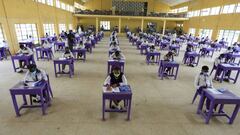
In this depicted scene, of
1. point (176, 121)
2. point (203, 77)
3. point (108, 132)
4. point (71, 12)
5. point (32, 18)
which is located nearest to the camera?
point (108, 132)

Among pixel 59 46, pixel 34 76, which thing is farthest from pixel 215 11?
pixel 34 76

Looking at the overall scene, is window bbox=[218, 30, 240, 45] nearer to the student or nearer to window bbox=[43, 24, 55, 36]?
the student

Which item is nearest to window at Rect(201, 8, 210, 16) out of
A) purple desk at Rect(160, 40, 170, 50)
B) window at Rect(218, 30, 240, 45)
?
window at Rect(218, 30, 240, 45)

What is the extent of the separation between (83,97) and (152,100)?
2.53 m

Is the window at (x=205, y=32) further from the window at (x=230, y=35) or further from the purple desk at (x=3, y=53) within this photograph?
the purple desk at (x=3, y=53)

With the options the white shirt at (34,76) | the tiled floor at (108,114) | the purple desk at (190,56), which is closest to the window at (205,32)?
the purple desk at (190,56)

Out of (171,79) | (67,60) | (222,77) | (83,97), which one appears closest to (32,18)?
(67,60)

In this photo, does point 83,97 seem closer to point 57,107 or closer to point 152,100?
point 57,107

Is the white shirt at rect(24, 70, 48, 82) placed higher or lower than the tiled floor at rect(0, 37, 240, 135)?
higher

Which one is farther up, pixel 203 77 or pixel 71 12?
pixel 71 12

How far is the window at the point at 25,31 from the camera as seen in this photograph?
43.4ft

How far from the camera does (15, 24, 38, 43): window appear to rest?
13214 mm

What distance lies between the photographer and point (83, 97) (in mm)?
5645

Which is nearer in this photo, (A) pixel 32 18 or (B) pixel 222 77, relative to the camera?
(B) pixel 222 77
